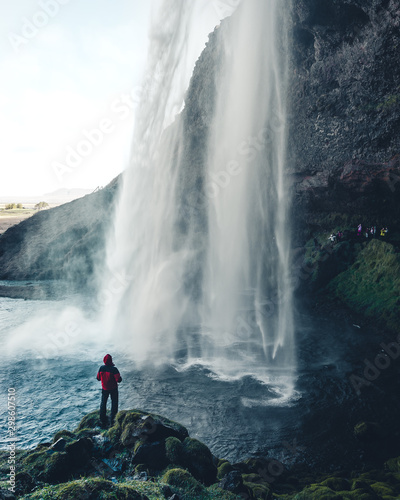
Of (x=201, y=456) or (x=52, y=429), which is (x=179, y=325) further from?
(x=201, y=456)

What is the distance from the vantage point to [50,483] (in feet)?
25.6

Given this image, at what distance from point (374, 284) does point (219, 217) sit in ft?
60.8

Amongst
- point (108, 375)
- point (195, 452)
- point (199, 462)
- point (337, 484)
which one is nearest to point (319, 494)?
point (337, 484)

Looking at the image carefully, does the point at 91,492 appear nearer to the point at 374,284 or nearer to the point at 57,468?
the point at 57,468

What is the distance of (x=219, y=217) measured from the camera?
39.0 meters

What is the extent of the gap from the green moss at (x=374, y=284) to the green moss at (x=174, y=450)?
60.0 feet

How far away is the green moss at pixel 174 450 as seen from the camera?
8.94 m

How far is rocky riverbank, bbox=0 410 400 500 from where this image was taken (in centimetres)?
747

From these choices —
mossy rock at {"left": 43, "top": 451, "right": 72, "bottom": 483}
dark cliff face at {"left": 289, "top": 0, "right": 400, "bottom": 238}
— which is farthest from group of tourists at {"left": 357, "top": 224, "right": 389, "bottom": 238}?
mossy rock at {"left": 43, "top": 451, "right": 72, "bottom": 483}

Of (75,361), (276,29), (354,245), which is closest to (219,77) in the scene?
(276,29)

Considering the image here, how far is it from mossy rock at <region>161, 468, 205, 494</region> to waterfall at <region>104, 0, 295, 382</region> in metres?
12.2

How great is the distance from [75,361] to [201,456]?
12.0m

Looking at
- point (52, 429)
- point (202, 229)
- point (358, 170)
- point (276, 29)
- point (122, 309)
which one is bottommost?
point (52, 429)

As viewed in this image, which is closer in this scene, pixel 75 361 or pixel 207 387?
pixel 207 387
